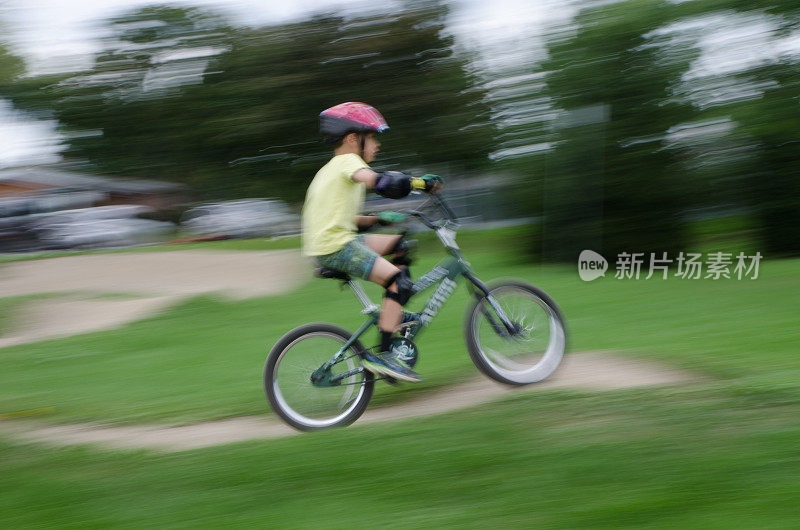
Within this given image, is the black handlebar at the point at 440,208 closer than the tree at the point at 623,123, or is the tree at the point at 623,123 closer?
the black handlebar at the point at 440,208

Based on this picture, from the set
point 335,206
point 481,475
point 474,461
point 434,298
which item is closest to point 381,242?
point 335,206

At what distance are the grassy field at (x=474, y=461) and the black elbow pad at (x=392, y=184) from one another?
4.50ft

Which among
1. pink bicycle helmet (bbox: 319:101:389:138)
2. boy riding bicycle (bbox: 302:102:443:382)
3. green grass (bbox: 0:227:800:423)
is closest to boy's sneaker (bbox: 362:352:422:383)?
boy riding bicycle (bbox: 302:102:443:382)

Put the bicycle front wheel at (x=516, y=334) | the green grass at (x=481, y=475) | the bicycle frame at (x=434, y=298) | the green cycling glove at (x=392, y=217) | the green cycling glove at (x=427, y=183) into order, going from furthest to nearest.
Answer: the bicycle front wheel at (x=516, y=334), the bicycle frame at (x=434, y=298), the green cycling glove at (x=392, y=217), the green cycling glove at (x=427, y=183), the green grass at (x=481, y=475)

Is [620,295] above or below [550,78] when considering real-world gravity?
below

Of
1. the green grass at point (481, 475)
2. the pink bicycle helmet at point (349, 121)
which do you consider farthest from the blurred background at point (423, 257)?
the pink bicycle helmet at point (349, 121)

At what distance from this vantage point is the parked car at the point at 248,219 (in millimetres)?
31600

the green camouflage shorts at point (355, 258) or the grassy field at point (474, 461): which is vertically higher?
the green camouflage shorts at point (355, 258)

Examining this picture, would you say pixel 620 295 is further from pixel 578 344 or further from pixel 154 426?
pixel 154 426

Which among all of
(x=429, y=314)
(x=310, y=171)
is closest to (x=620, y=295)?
(x=429, y=314)

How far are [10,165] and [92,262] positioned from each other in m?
14.8

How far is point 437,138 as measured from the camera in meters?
27.9

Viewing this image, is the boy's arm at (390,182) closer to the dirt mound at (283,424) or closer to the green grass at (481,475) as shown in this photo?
the green grass at (481,475)

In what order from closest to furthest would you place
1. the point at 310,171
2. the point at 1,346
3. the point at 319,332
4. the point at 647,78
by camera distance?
the point at 319,332 → the point at 1,346 → the point at 647,78 → the point at 310,171
